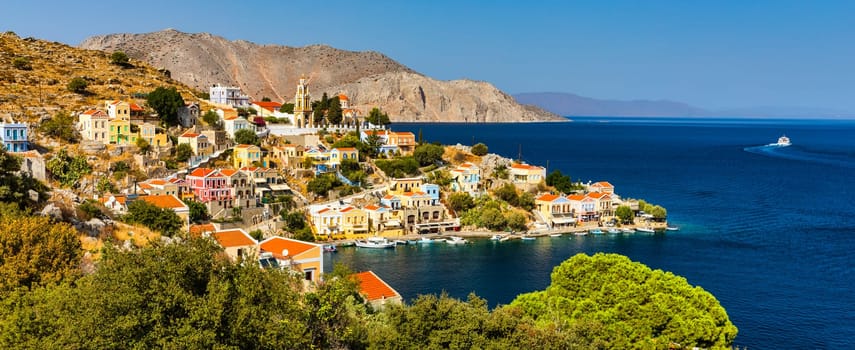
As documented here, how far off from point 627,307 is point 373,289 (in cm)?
825

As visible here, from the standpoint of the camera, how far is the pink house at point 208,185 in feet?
144

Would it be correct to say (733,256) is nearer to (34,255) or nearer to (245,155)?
(245,155)

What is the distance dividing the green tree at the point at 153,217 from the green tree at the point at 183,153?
38.1 feet

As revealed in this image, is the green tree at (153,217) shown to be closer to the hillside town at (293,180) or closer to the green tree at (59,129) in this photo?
the hillside town at (293,180)

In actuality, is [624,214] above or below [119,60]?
below

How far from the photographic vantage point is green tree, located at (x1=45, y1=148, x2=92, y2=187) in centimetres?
4059

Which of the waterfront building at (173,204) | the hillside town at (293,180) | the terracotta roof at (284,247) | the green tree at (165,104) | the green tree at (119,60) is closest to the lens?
the terracotta roof at (284,247)

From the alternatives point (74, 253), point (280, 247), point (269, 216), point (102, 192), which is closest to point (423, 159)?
point (269, 216)

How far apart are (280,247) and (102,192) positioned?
19807 mm

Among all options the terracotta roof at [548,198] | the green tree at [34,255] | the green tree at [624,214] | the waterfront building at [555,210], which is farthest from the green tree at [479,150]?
the green tree at [34,255]

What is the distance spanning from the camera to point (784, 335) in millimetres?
28344

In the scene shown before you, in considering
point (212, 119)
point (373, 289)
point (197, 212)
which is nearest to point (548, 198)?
point (197, 212)

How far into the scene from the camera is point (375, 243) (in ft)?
145

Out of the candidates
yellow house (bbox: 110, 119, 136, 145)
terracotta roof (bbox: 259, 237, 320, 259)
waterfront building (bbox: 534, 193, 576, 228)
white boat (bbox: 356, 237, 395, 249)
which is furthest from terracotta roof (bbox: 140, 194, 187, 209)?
waterfront building (bbox: 534, 193, 576, 228)
